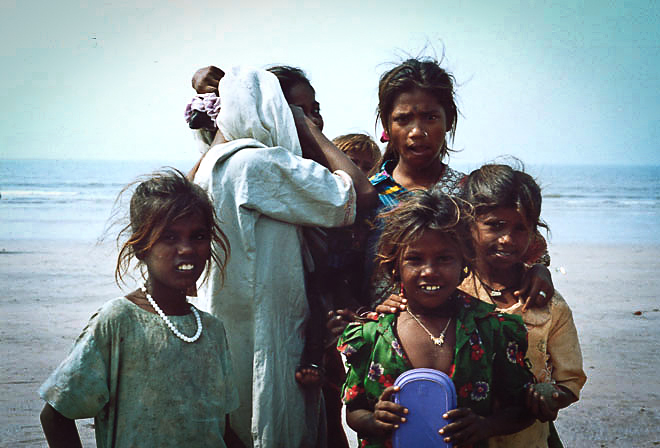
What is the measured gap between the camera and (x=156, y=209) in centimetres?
232

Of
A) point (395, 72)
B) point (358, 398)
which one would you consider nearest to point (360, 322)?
point (358, 398)

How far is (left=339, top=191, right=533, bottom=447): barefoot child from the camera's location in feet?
7.63

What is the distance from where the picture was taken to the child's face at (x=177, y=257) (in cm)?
232

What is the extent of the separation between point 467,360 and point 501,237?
0.62 meters

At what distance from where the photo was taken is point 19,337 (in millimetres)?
6391

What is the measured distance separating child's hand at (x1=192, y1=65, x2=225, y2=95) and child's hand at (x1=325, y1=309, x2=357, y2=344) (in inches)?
43.2

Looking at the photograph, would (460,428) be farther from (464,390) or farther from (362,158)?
(362,158)

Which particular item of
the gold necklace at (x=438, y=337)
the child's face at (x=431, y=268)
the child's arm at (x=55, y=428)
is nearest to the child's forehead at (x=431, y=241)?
the child's face at (x=431, y=268)

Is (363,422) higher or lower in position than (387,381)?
lower

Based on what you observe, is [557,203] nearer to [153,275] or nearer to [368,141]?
[368,141]

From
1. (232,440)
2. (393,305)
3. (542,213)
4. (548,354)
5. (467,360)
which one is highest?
(393,305)

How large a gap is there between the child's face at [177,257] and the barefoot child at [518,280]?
1.09m

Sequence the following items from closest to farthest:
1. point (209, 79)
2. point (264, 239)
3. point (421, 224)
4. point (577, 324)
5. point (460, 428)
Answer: point (460, 428)
point (421, 224)
point (264, 239)
point (209, 79)
point (577, 324)

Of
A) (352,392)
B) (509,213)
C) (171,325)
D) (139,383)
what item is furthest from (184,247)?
(509,213)
